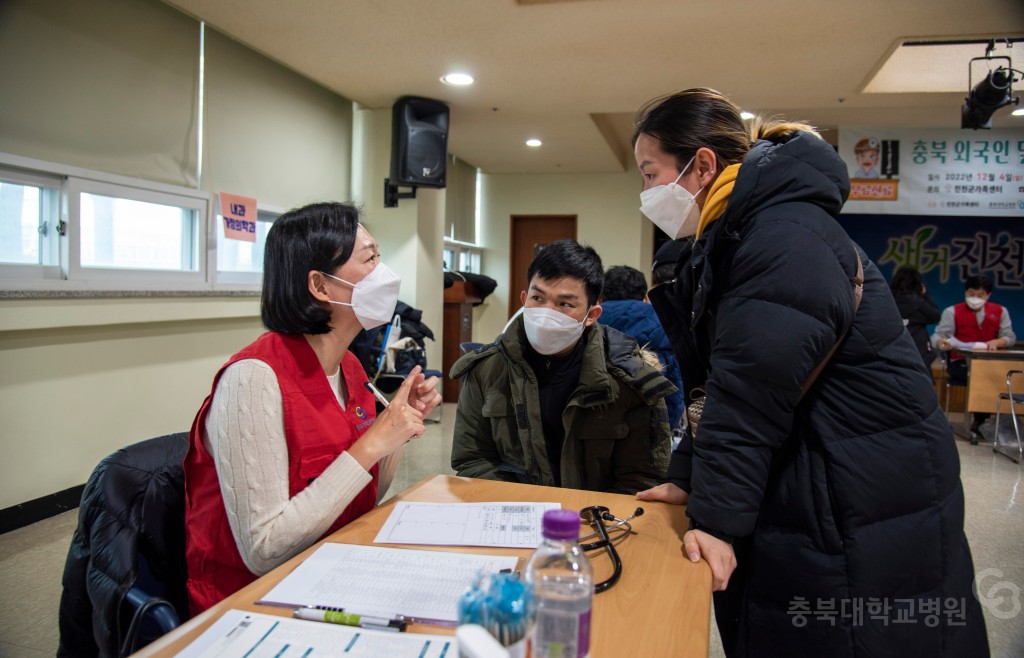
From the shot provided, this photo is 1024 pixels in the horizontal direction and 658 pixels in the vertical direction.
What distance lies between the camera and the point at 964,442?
500 centimetres

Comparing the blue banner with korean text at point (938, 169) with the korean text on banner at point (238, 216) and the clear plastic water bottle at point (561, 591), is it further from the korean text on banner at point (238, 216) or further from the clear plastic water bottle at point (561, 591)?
the clear plastic water bottle at point (561, 591)

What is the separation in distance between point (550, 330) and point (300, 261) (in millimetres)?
719

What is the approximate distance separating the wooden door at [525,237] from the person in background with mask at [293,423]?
24.0 ft

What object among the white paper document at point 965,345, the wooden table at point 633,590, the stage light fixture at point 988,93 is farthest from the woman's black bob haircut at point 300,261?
the white paper document at point 965,345

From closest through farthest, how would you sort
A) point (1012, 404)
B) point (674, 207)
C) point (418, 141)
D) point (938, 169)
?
point (674, 207), point (1012, 404), point (418, 141), point (938, 169)

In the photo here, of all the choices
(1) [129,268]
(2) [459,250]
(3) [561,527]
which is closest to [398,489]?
(1) [129,268]

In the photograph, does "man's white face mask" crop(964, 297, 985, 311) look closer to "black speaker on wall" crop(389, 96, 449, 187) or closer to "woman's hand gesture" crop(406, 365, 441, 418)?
"black speaker on wall" crop(389, 96, 449, 187)

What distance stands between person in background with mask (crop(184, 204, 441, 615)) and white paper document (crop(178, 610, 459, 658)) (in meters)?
0.26

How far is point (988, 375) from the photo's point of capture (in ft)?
15.6

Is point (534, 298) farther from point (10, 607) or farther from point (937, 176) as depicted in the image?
point (937, 176)

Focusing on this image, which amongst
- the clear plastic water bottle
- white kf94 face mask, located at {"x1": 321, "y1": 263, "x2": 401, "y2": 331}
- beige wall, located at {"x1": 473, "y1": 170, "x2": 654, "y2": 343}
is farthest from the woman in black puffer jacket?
the clear plastic water bottle

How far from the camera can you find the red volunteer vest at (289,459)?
3.59 ft

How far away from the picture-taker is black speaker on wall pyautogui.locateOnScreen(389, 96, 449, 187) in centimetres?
457

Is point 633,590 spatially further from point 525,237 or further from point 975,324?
point 525,237
